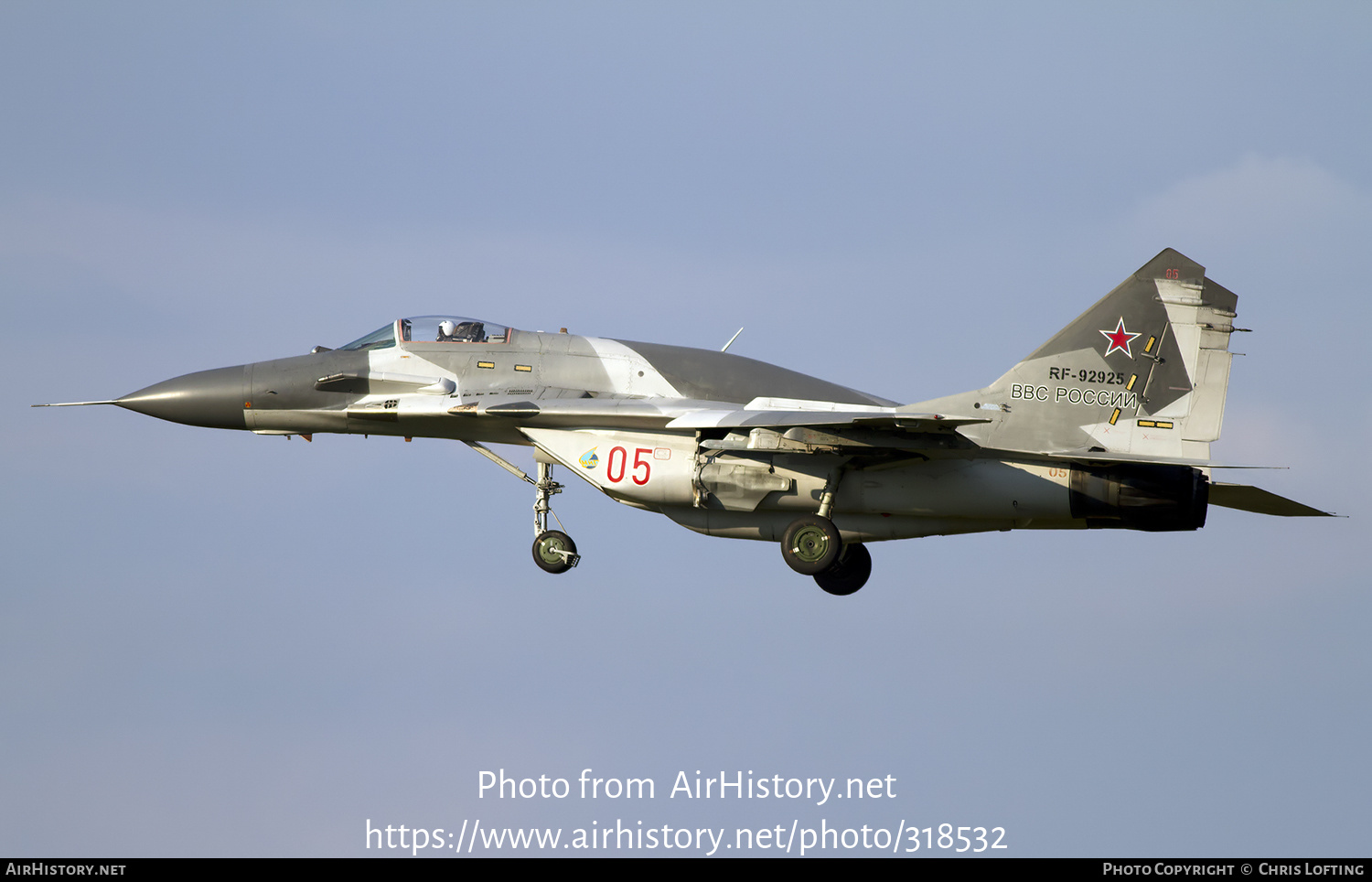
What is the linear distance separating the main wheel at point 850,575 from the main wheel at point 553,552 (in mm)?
3558

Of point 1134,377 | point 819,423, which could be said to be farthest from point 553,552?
point 1134,377

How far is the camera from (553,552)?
2133cm

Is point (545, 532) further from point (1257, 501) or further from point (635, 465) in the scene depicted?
point (1257, 501)

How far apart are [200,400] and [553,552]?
538cm

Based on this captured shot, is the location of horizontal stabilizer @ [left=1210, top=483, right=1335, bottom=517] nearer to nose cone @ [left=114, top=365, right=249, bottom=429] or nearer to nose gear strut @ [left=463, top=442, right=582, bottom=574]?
nose gear strut @ [left=463, top=442, right=582, bottom=574]

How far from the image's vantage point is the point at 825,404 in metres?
20.8

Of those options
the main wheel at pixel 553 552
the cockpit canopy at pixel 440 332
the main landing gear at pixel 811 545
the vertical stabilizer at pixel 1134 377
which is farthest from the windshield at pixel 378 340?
the vertical stabilizer at pixel 1134 377

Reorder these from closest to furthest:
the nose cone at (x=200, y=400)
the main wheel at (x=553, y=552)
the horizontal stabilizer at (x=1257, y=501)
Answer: the horizontal stabilizer at (x=1257, y=501) < the main wheel at (x=553, y=552) < the nose cone at (x=200, y=400)

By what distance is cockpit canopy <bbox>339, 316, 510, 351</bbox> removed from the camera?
21.5 meters

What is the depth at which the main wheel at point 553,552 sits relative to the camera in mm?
21328

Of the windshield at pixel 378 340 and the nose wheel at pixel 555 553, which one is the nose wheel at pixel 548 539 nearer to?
the nose wheel at pixel 555 553

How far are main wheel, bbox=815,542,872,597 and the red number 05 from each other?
3277 mm

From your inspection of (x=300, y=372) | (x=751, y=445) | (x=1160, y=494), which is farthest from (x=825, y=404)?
(x=300, y=372)

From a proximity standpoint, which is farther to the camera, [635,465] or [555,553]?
[555,553]
